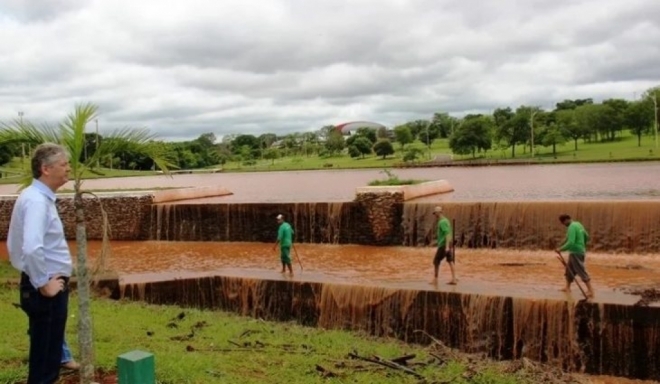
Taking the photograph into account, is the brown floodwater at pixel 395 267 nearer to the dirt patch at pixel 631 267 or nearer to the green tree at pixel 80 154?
the dirt patch at pixel 631 267

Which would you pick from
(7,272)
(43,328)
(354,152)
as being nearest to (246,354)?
(43,328)

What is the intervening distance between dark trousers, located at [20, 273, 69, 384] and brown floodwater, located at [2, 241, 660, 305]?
757 cm

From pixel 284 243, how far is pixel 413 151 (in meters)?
55.4

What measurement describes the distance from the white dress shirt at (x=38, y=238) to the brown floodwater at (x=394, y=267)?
7782mm

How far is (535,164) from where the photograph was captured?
169 ft

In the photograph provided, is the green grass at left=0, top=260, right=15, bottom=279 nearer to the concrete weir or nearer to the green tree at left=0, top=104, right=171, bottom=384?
the concrete weir

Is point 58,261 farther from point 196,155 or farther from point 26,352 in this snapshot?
point 196,155

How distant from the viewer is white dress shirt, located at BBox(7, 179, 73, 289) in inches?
152

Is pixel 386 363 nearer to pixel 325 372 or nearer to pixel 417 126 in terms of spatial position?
pixel 325 372

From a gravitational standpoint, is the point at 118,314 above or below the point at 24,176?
below

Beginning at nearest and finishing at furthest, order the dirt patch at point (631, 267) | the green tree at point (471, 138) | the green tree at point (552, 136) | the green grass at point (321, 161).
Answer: the dirt patch at point (631, 267) < the green tree at point (552, 136) < the green tree at point (471, 138) < the green grass at point (321, 161)

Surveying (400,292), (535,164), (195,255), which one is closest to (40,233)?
(400,292)

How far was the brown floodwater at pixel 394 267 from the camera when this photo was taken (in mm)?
12125

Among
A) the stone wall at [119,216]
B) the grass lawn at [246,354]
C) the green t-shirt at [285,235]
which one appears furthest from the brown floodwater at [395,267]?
the grass lawn at [246,354]
